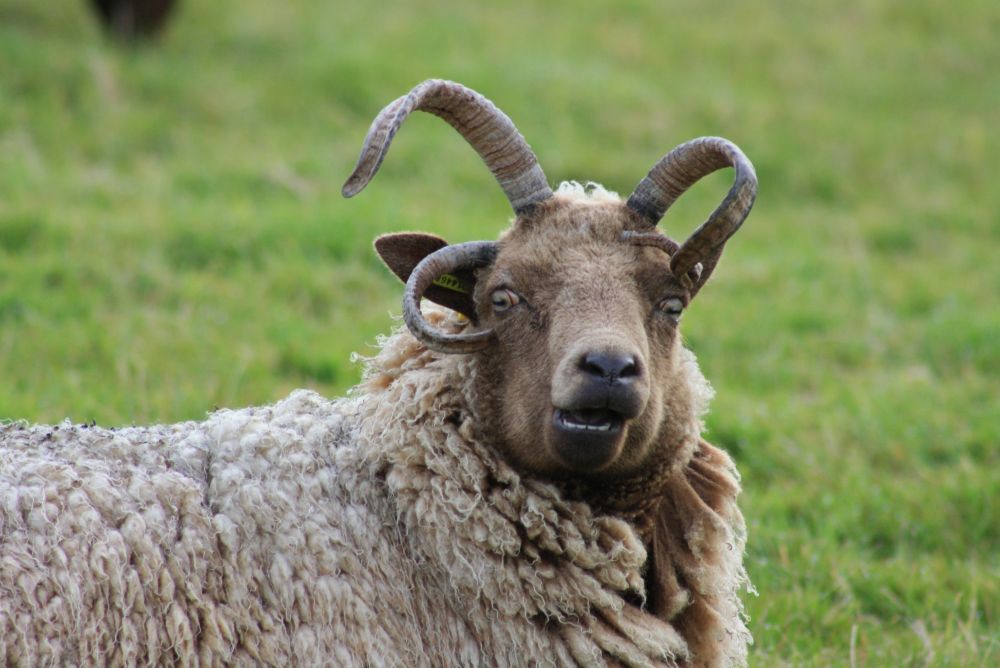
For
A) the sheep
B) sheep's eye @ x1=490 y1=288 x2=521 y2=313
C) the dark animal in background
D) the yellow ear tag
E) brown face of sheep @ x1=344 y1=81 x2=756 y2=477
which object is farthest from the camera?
the dark animal in background

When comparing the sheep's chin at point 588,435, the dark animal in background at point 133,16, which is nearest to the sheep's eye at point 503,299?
the sheep's chin at point 588,435

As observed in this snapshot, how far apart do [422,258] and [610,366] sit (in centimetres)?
112

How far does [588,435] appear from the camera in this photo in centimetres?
397

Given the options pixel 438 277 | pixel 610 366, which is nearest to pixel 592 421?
pixel 610 366

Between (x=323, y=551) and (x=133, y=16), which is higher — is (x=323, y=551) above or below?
below

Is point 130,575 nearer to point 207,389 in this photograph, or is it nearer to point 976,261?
point 207,389

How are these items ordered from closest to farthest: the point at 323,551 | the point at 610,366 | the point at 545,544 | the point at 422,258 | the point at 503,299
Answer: the point at 610,366 < the point at 323,551 < the point at 545,544 < the point at 503,299 < the point at 422,258

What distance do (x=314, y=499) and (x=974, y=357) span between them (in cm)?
605

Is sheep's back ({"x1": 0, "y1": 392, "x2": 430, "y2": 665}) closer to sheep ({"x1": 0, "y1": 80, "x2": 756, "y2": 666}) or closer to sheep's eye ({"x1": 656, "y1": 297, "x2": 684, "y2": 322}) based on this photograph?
sheep ({"x1": 0, "y1": 80, "x2": 756, "y2": 666})

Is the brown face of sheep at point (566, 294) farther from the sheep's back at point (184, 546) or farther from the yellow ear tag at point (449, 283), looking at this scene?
the sheep's back at point (184, 546)

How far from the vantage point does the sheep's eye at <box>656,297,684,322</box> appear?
14.5 ft

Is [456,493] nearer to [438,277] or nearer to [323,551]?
[323,551]

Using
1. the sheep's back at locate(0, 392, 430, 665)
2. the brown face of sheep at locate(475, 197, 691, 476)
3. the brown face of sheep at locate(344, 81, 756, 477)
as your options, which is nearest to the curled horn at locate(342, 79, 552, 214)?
the brown face of sheep at locate(344, 81, 756, 477)

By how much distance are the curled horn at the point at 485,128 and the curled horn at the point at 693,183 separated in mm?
399
